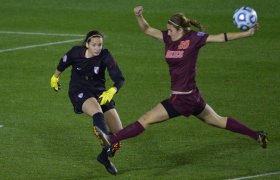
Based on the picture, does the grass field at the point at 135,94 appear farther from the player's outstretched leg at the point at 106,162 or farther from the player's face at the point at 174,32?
the player's face at the point at 174,32

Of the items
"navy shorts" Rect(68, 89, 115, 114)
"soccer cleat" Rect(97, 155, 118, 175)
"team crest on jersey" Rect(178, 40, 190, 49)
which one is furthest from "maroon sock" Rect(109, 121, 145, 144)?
"team crest on jersey" Rect(178, 40, 190, 49)

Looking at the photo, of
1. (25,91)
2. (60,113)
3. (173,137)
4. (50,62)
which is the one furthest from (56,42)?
(173,137)

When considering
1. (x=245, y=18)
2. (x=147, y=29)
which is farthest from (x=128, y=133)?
(x=245, y=18)

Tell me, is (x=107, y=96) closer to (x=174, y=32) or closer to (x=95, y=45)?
(x=95, y=45)

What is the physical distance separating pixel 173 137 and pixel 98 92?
2.09m

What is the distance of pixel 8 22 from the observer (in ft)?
82.0

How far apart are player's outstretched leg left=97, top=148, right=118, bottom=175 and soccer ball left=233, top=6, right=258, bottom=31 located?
271 cm

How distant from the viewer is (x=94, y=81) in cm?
1364

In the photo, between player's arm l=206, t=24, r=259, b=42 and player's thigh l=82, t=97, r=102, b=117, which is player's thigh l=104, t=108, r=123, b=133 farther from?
player's arm l=206, t=24, r=259, b=42

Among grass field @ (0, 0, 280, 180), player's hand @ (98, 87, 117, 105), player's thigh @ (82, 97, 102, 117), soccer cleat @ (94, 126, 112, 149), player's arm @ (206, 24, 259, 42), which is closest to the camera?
player's arm @ (206, 24, 259, 42)

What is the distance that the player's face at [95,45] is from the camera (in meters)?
13.3

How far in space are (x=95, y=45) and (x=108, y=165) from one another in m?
1.80

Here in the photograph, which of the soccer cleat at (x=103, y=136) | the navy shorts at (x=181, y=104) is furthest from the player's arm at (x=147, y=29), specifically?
the soccer cleat at (x=103, y=136)

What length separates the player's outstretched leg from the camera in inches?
518
